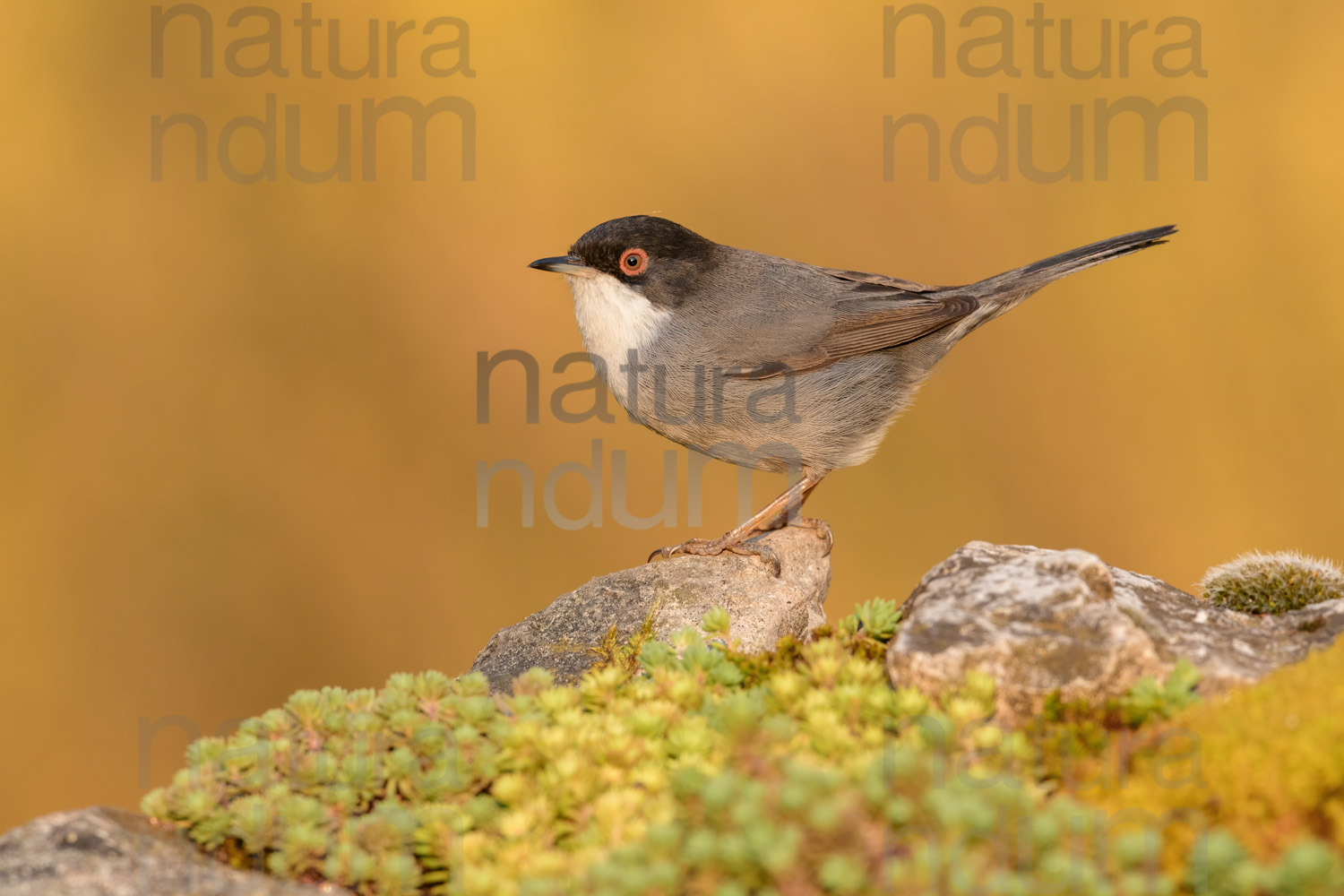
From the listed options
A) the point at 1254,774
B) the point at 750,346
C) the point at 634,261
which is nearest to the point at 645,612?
the point at 750,346

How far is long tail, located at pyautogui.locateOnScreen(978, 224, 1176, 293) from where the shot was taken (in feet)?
16.6

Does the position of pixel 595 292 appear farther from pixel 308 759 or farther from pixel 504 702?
pixel 308 759

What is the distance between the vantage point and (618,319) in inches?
202

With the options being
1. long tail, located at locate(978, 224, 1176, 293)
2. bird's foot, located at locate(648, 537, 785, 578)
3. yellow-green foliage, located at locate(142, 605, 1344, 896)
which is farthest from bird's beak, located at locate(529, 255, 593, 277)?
yellow-green foliage, located at locate(142, 605, 1344, 896)

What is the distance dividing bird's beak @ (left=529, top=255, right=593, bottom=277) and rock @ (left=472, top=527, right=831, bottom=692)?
4.76ft

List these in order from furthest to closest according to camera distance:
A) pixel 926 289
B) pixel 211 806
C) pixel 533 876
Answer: pixel 926 289, pixel 211 806, pixel 533 876

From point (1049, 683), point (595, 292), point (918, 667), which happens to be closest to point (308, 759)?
point (918, 667)

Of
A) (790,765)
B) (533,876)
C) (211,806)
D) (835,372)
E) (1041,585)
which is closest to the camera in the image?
(790,765)

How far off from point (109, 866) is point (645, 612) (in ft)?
7.40

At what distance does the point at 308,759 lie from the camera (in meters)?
2.70

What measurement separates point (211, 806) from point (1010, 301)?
13.9ft

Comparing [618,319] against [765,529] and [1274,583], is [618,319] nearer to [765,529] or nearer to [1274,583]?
[765,529]

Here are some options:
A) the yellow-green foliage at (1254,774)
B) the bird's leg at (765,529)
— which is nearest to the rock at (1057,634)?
the yellow-green foliage at (1254,774)

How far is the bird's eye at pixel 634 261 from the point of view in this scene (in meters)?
5.07
